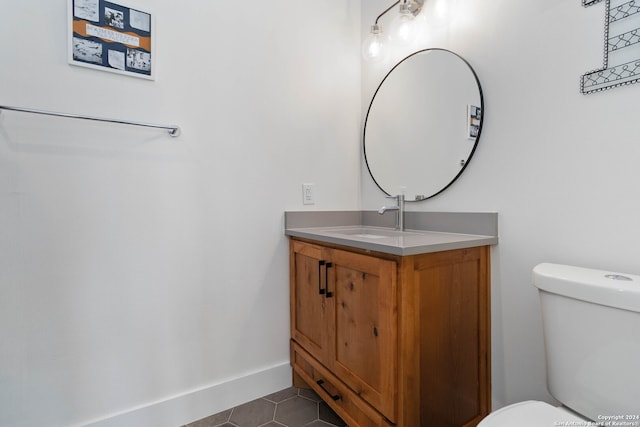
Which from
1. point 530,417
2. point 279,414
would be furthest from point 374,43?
point 279,414

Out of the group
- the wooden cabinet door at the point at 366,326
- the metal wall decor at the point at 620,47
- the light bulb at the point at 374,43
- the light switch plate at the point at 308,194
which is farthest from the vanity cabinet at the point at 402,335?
the light bulb at the point at 374,43

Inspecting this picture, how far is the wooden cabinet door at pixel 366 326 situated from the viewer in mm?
1005

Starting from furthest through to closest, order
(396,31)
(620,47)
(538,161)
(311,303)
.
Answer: (396,31) → (311,303) → (538,161) → (620,47)

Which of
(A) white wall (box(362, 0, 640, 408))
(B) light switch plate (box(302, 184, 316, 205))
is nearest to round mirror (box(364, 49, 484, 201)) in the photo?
(A) white wall (box(362, 0, 640, 408))

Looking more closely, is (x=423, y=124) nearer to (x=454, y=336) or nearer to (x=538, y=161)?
(x=538, y=161)

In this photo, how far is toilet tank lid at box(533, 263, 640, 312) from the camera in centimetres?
76

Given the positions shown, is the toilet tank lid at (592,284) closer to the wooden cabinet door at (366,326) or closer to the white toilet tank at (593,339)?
the white toilet tank at (593,339)

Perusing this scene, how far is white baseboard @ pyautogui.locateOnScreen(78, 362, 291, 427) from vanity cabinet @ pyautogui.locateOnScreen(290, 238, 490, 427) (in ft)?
1.06

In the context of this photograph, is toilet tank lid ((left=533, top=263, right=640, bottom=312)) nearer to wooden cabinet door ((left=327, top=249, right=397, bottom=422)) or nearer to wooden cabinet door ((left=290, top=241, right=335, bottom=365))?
wooden cabinet door ((left=327, top=249, right=397, bottom=422))

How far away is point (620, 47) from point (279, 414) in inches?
72.3

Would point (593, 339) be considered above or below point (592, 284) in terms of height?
below

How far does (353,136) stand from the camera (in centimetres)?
189

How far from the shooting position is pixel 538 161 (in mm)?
1112

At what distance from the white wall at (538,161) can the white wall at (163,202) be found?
2.66 ft
